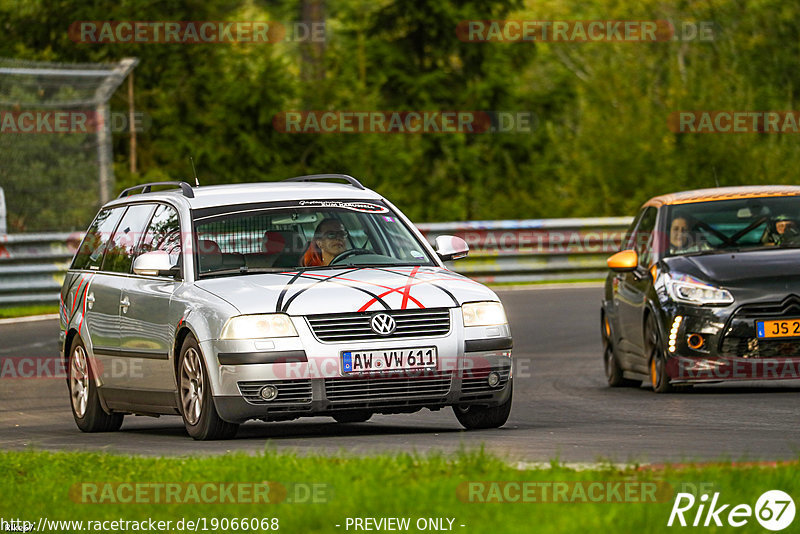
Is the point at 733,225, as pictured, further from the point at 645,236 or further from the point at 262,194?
the point at 262,194

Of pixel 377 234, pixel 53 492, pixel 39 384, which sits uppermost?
pixel 377 234

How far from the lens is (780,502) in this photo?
659 centimetres

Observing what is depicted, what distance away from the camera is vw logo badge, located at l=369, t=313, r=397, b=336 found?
9.80 meters

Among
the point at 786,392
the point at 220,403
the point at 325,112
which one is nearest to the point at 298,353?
the point at 220,403

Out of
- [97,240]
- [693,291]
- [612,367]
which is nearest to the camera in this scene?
[97,240]

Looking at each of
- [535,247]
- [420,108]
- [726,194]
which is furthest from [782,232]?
[420,108]

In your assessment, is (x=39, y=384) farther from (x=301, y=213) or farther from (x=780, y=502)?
(x=780, y=502)

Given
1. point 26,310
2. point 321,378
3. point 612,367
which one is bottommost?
point 26,310

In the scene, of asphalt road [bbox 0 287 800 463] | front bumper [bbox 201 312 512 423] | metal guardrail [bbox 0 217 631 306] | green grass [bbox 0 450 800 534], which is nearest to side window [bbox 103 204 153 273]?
asphalt road [bbox 0 287 800 463]

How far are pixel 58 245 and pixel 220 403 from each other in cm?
1377

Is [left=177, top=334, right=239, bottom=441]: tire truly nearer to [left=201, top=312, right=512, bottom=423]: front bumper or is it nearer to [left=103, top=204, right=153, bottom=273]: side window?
[left=201, top=312, right=512, bottom=423]: front bumper

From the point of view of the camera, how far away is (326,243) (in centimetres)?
1104

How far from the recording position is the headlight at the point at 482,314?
10086mm

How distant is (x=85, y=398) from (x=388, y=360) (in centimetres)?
307
